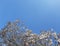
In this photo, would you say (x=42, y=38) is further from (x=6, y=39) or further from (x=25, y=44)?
(x=6, y=39)

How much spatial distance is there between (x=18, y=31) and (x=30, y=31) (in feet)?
1.96

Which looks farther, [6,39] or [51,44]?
[51,44]

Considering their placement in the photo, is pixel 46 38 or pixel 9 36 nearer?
pixel 9 36

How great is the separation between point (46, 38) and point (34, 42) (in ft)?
2.60

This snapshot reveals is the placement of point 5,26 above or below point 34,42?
above

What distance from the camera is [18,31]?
9.95m

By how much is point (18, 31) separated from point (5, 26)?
692 millimetres

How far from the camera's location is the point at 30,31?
9.96 metres

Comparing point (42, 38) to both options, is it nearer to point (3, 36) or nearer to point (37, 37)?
point (37, 37)

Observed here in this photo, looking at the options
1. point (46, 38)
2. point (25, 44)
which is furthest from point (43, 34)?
point (25, 44)

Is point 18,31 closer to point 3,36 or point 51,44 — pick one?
point 3,36

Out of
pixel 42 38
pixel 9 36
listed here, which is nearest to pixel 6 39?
pixel 9 36

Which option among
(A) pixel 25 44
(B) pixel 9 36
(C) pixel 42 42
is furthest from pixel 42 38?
(B) pixel 9 36

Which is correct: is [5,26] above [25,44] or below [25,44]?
above
